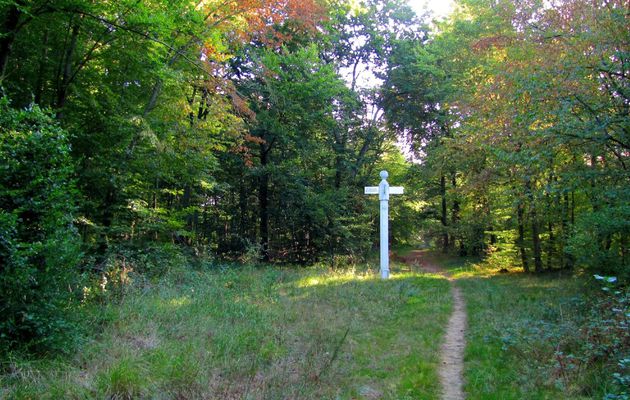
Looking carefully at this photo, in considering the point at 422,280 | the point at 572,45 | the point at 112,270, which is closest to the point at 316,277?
the point at 422,280

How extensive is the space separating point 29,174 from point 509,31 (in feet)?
45.8

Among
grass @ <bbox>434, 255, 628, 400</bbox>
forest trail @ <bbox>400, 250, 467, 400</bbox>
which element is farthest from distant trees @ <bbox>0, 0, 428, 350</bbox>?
grass @ <bbox>434, 255, 628, 400</bbox>

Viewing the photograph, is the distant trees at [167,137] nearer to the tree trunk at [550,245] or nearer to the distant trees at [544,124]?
the distant trees at [544,124]

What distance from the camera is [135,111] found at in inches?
467

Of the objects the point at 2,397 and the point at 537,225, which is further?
the point at 537,225

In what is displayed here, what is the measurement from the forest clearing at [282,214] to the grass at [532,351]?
0.04 m

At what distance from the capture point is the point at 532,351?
6090 millimetres

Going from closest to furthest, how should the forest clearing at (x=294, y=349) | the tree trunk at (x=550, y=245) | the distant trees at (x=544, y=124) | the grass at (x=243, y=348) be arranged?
1. the grass at (x=243, y=348)
2. the forest clearing at (x=294, y=349)
3. the distant trees at (x=544, y=124)
4. the tree trunk at (x=550, y=245)

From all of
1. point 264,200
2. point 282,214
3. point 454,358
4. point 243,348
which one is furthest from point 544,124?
point 264,200

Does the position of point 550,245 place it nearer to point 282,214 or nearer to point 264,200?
point 282,214

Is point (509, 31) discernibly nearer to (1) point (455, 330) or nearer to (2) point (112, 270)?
(1) point (455, 330)

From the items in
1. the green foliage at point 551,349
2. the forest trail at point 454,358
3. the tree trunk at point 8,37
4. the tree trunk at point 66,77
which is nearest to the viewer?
the green foliage at point 551,349

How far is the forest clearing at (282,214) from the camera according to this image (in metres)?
4.87

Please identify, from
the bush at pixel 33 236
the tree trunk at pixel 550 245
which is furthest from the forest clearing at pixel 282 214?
the tree trunk at pixel 550 245
